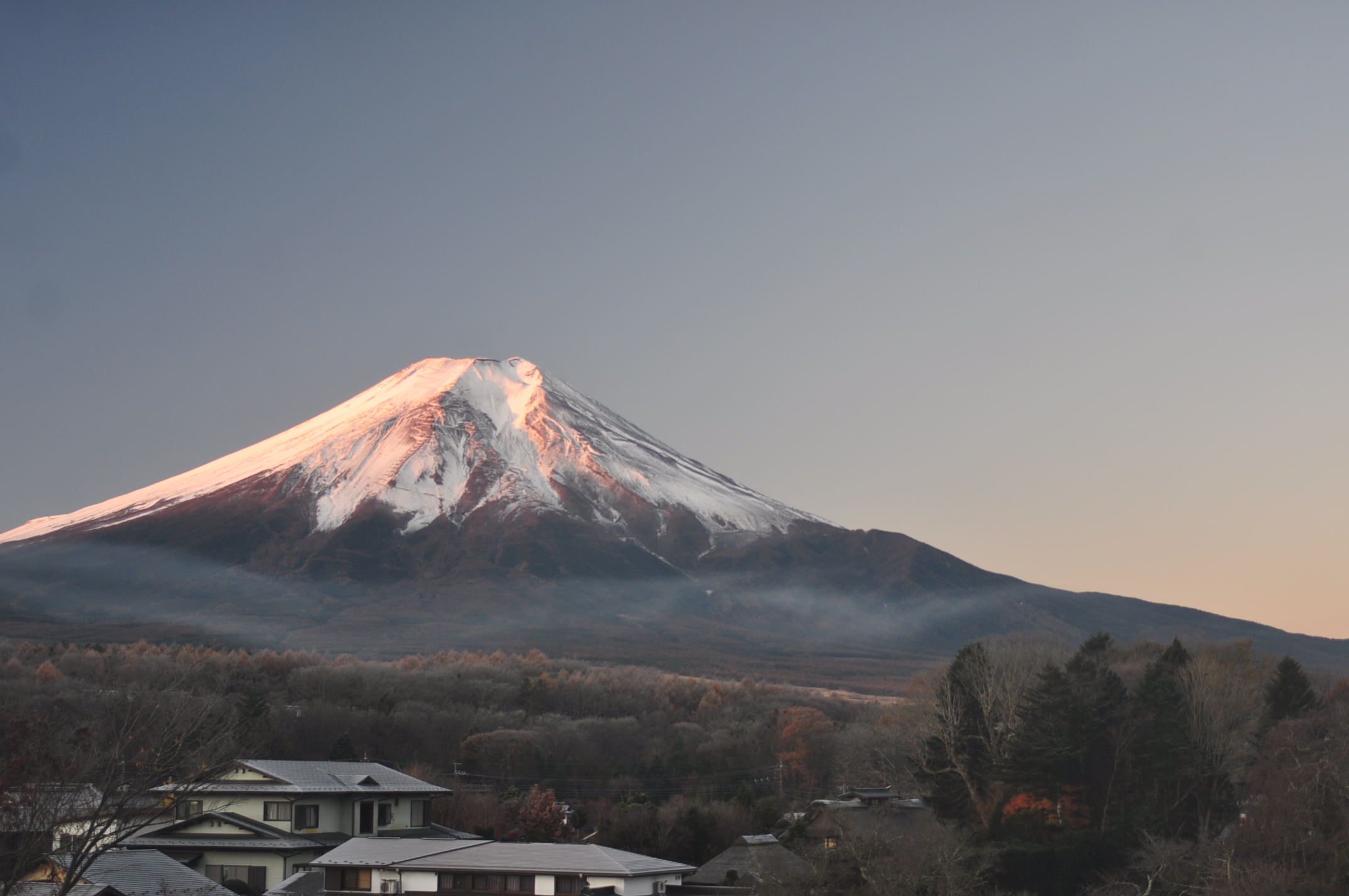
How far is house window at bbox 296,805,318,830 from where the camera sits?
111 ft

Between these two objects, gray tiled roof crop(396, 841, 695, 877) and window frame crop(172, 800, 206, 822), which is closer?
gray tiled roof crop(396, 841, 695, 877)

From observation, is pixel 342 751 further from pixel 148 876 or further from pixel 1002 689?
pixel 1002 689

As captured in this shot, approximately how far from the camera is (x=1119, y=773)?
37.4m

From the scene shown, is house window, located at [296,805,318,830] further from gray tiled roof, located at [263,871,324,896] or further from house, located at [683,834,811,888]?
house, located at [683,834,811,888]

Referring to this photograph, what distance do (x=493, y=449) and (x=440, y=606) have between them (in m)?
50.0

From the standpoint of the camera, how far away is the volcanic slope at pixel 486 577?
133875 millimetres

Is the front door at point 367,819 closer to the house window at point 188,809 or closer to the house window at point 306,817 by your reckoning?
the house window at point 306,817

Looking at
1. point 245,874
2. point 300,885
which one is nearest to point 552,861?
point 300,885

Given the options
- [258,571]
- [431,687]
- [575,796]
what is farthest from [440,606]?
[575,796]

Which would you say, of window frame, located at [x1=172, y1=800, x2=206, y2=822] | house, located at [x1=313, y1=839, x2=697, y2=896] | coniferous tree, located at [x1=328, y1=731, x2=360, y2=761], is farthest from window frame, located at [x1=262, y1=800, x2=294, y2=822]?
coniferous tree, located at [x1=328, y1=731, x2=360, y2=761]

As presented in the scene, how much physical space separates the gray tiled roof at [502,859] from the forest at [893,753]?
386cm

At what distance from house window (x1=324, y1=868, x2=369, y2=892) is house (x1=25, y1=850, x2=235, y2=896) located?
86.9 inches

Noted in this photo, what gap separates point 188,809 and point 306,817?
10.2 feet

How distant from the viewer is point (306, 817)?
3428 cm
